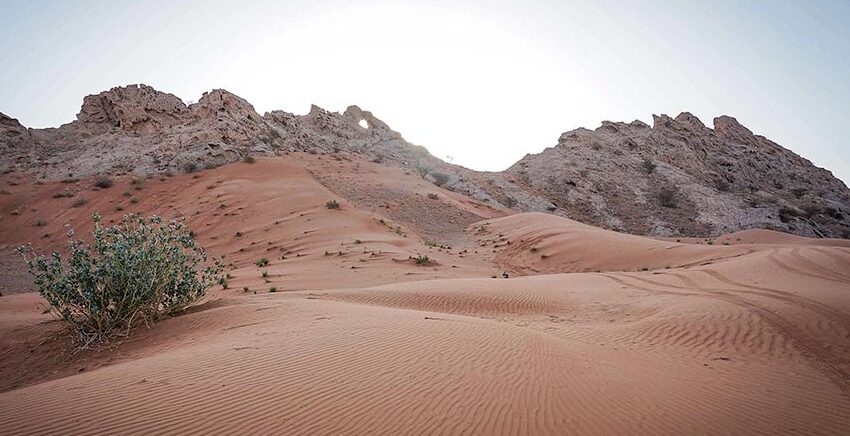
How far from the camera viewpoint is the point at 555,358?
464 centimetres

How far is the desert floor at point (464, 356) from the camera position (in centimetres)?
304

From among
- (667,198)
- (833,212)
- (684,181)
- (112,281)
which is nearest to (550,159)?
(667,198)

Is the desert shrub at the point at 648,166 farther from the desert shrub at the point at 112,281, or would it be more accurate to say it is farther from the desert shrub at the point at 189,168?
the desert shrub at the point at 112,281

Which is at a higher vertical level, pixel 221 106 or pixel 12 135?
pixel 221 106

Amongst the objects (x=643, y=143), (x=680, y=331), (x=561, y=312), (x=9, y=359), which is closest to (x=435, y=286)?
(x=561, y=312)

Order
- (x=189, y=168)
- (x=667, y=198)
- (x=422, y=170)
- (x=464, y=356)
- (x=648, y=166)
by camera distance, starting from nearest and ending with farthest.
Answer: (x=464, y=356)
(x=189, y=168)
(x=667, y=198)
(x=422, y=170)
(x=648, y=166)

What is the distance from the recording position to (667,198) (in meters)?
35.4

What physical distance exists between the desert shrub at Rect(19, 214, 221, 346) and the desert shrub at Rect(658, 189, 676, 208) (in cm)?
3739

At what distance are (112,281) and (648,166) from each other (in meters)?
43.1

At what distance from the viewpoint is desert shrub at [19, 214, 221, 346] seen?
230 inches

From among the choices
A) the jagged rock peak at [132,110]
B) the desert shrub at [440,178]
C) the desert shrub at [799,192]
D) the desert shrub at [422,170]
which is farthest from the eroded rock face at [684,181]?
the jagged rock peak at [132,110]

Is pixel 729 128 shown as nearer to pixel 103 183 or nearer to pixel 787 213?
pixel 787 213

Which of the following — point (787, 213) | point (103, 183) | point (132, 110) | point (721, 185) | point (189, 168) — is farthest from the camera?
point (721, 185)

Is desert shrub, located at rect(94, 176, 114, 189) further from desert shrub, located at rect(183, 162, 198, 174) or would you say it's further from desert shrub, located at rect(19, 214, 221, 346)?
desert shrub, located at rect(19, 214, 221, 346)
